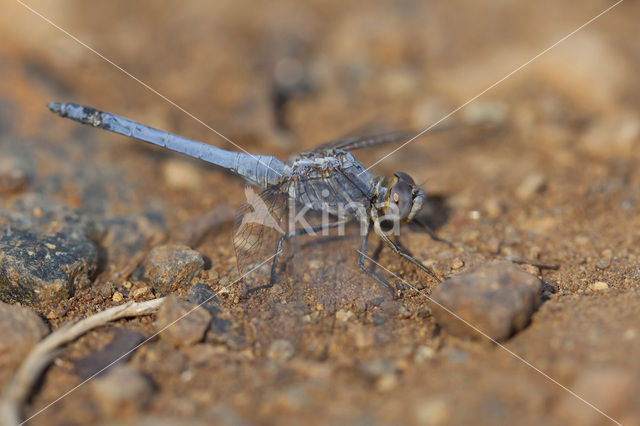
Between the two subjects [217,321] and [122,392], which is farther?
[217,321]

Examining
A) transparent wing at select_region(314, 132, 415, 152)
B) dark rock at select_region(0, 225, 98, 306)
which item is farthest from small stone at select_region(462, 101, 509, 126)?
dark rock at select_region(0, 225, 98, 306)

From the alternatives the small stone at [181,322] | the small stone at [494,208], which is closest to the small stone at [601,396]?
the small stone at [181,322]

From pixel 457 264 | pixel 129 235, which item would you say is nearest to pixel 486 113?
pixel 457 264

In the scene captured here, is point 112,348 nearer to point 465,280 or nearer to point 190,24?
point 465,280

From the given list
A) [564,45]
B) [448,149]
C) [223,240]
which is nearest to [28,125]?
[223,240]

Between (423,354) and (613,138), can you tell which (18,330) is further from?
(613,138)

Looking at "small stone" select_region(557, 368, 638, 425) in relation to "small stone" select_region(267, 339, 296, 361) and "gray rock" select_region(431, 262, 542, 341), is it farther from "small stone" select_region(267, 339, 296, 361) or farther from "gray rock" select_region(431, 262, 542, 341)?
"small stone" select_region(267, 339, 296, 361)

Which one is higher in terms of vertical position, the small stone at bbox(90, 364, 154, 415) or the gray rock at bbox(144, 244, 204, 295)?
the gray rock at bbox(144, 244, 204, 295)
